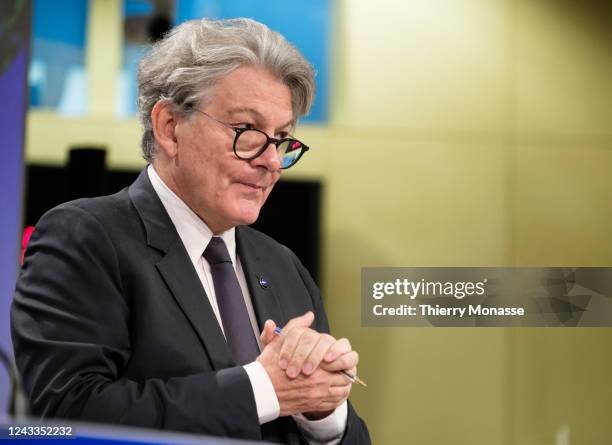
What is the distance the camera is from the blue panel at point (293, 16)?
3.17 m

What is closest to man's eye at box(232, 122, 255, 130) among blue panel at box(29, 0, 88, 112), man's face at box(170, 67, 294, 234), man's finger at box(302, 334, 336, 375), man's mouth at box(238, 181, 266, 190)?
man's face at box(170, 67, 294, 234)

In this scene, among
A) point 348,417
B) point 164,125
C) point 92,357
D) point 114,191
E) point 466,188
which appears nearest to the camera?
point 92,357

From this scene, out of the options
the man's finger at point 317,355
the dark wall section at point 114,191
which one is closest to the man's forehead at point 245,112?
the man's finger at point 317,355

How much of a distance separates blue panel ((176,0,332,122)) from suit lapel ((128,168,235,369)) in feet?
5.23

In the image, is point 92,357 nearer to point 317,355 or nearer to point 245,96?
point 317,355

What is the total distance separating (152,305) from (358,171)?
72.3 inches

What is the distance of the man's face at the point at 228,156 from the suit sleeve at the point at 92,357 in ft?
0.78

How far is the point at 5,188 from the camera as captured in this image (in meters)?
3.03

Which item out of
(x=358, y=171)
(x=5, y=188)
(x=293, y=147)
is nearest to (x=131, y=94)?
(x=5, y=188)

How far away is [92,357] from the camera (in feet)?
4.83

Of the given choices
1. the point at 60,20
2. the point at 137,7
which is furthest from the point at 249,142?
the point at 60,20

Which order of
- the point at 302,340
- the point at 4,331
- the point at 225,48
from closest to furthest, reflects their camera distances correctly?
the point at 302,340, the point at 225,48, the point at 4,331

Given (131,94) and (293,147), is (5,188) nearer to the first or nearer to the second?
(131,94)

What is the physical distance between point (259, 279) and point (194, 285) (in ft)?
0.64
